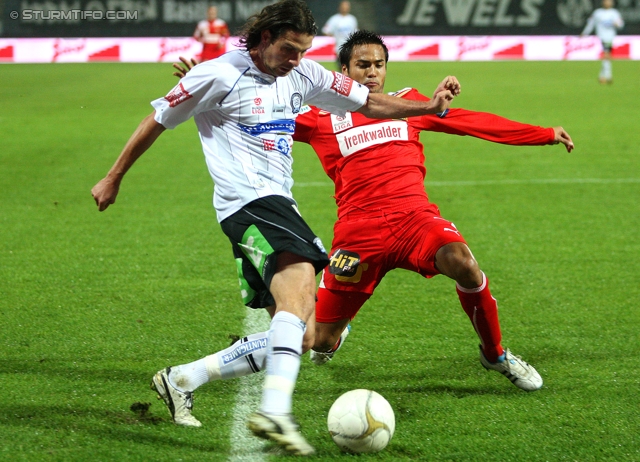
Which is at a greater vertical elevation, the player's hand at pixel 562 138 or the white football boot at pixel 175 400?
the player's hand at pixel 562 138

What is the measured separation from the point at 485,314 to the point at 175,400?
5.01 feet

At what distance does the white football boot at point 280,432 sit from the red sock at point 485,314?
140 centimetres

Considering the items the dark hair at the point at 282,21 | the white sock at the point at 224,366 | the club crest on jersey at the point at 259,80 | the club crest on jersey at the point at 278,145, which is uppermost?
the dark hair at the point at 282,21

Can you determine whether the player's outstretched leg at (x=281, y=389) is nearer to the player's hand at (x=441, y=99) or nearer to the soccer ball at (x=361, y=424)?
the soccer ball at (x=361, y=424)

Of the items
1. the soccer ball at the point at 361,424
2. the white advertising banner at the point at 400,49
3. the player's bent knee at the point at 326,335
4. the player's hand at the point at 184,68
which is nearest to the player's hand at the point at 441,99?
the player's hand at the point at 184,68

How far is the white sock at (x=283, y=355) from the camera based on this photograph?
3.08m

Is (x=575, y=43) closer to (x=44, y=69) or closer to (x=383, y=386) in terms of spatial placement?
(x=44, y=69)

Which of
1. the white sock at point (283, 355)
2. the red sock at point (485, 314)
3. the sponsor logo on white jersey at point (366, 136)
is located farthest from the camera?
the sponsor logo on white jersey at point (366, 136)

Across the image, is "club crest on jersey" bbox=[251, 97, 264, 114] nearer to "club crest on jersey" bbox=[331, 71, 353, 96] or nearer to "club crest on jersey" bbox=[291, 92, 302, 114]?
"club crest on jersey" bbox=[291, 92, 302, 114]

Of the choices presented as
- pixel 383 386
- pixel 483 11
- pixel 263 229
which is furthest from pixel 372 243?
pixel 483 11

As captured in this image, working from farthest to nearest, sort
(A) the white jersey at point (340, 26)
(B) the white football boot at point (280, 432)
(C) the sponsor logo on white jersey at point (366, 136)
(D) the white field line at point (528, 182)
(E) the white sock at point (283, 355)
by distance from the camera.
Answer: (A) the white jersey at point (340, 26)
(D) the white field line at point (528, 182)
(C) the sponsor logo on white jersey at point (366, 136)
(E) the white sock at point (283, 355)
(B) the white football boot at point (280, 432)

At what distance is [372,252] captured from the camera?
4266 millimetres

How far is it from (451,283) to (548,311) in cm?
86

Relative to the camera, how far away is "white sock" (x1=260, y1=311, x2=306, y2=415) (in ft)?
10.1
